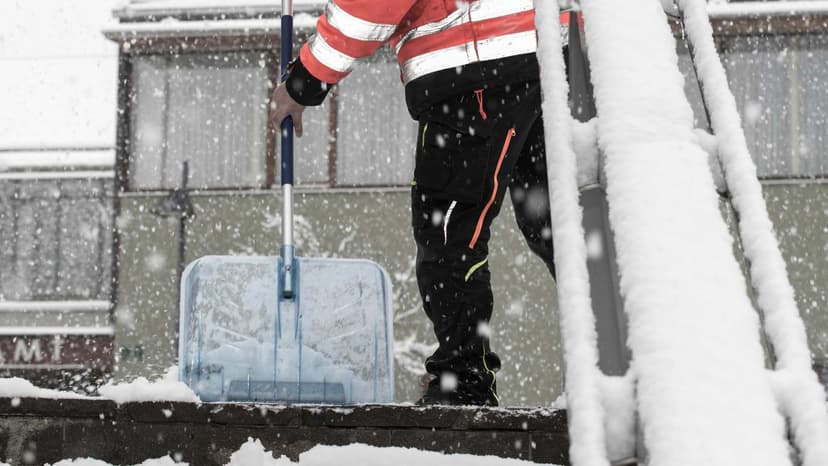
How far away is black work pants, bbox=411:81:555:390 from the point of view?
7.52 ft

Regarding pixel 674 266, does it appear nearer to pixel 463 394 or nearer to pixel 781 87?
pixel 463 394

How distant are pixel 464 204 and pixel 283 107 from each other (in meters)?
0.60

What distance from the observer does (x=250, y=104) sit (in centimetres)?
989

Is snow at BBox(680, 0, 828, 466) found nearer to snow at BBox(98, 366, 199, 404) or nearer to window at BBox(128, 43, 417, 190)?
snow at BBox(98, 366, 199, 404)

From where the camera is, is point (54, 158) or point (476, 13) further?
point (54, 158)

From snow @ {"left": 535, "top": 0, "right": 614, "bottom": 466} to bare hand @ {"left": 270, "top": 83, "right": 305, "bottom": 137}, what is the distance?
1.39 meters

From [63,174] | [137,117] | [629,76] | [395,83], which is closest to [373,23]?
[629,76]

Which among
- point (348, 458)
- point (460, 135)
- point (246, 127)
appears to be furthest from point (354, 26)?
point (246, 127)

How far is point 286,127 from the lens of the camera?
2.62 m

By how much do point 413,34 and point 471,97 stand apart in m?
0.25

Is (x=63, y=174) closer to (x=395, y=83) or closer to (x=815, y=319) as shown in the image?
(x=395, y=83)

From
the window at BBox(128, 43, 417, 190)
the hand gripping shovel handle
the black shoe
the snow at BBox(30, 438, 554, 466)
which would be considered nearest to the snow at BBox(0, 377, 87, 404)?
the snow at BBox(30, 438, 554, 466)

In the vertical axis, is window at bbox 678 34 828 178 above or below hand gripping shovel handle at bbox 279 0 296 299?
above

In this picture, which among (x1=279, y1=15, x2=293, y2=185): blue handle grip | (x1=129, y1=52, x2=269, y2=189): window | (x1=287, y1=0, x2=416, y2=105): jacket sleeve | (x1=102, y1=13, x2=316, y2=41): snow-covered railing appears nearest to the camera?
(x1=287, y1=0, x2=416, y2=105): jacket sleeve
